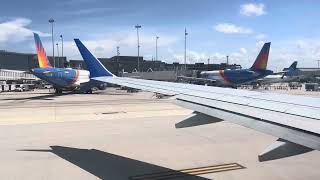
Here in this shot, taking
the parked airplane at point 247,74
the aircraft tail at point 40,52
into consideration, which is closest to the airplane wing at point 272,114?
the aircraft tail at point 40,52

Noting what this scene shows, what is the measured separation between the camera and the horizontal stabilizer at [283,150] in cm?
587

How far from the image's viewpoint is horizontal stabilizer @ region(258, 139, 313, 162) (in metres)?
5.87

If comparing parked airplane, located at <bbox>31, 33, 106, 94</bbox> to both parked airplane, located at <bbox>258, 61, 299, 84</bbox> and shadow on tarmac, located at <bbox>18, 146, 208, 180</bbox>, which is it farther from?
parked airplane, located at <bbox>258, 61, 299, 84</bbox>

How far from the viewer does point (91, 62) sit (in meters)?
16.1

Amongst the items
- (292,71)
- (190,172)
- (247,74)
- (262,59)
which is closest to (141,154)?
(190,172)

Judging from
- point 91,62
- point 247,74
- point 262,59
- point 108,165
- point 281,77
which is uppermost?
point 262,59

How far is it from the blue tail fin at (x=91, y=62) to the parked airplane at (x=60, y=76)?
129 ft

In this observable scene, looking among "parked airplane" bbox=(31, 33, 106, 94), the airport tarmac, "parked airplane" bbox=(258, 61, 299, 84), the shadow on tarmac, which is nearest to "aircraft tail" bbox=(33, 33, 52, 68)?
"parked airplane" bbox=(31, 33, 106, 94)

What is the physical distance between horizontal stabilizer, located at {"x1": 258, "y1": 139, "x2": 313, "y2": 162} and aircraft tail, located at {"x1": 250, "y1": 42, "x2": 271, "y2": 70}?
65667 mm

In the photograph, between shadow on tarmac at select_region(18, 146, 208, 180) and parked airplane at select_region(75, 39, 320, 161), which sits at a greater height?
parked airplane at select_region(75, 39, 320, 161)

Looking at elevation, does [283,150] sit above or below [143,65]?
below

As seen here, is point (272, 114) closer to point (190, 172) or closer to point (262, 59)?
point (190, 172)

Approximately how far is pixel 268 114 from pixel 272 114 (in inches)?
2.8

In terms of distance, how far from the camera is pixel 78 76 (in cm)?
6156
